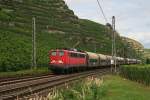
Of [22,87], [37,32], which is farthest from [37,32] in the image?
[22,87]

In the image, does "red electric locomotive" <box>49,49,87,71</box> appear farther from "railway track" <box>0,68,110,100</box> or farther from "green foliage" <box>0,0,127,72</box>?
"railway track" <box>0,68,110,100</box>

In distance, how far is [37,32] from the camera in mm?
123375

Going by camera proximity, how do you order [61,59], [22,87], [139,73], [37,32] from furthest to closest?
[37,32] < [61,59] < [139,73] < [22,87]

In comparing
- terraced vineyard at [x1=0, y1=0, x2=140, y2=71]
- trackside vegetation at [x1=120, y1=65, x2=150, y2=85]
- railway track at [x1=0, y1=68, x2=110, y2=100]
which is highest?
terraced vineyard at [x1=0, y1=0, x2=140, y2=71]

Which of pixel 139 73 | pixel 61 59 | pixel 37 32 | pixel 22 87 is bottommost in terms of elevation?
pixel 22 87

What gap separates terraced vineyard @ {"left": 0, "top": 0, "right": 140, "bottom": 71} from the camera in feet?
239

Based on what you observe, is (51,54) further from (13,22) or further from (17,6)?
(17,6)

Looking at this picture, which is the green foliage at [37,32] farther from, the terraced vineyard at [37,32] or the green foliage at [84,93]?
the green foliage at [84,93]

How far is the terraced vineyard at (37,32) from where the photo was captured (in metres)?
72.9

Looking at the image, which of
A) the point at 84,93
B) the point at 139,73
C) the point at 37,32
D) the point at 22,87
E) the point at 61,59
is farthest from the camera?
the point at 37,32

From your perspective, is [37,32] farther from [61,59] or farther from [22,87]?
[22,87]

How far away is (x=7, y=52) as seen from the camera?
71.0m

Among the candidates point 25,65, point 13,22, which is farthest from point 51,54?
point 13,22

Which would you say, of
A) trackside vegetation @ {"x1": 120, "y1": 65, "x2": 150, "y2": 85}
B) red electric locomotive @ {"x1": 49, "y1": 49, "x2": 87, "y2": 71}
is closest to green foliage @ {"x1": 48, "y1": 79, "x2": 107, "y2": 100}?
trackside vegetation @ {"x1": 120, "y1": 65, "x2": 150, "y2": 85}
